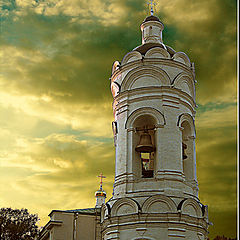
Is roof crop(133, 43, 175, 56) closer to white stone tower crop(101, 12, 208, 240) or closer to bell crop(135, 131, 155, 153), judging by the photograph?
white stone tower crop(101, 12, 208, 240)

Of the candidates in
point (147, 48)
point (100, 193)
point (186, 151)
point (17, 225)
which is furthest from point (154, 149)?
point (100, 193)

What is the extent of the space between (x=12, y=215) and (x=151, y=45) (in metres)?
14.1

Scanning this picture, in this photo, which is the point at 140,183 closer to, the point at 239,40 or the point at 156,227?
the point at 156,227

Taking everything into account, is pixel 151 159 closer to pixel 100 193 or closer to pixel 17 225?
pixel 17 225

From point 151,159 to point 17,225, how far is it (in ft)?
Result: 37.4

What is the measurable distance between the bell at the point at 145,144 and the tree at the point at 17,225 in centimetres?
1205

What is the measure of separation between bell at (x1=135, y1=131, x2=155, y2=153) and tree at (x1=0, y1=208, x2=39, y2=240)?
1205 centimetres

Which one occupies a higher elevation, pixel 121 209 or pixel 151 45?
pixel 151 45

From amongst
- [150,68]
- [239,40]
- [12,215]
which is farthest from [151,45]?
[12,215]

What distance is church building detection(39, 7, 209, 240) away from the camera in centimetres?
1633

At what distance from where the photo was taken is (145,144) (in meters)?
17.6

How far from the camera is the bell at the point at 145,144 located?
57.6 feet

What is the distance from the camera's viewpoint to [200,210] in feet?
55.4

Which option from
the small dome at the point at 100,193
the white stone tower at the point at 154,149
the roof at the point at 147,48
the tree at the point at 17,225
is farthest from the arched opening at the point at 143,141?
the small dome at the point at 100,193
